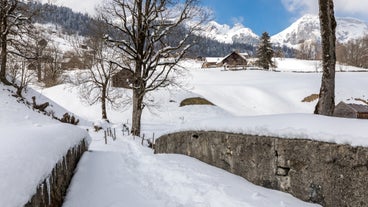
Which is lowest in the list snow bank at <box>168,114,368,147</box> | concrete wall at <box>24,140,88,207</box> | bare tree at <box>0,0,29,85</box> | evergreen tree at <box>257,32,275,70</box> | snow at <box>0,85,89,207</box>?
concrete wall at <box>24,140,88,207</box>

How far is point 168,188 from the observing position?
18.6 ft

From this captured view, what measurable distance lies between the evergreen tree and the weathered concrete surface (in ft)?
171

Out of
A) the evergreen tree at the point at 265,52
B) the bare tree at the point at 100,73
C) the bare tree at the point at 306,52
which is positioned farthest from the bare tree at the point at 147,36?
the bare tree at the point at 306,52

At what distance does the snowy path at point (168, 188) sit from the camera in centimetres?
468

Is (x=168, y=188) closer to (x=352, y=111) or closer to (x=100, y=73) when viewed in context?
(x=352, y=111)

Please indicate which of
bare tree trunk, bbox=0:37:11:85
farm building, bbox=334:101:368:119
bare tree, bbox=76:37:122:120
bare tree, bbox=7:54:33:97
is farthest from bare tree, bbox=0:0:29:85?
farm building, bbox=334:101:368:119

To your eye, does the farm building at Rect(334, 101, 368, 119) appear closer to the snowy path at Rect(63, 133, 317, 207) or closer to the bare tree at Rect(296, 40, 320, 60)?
the snowy path at Rect(63, 133, 317, 207)

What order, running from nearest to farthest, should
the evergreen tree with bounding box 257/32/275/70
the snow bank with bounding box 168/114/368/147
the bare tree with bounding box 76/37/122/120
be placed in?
the snow bank with bounding box 168/114/368/147, the bare tree with bounding box 76/37/122/120, the evergreen tree with bounding box 257/32/275/70

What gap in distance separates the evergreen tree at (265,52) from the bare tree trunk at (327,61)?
164 ft

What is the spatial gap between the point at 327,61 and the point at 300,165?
395 centimetres

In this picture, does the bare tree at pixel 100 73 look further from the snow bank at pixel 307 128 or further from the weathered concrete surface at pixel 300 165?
the snow bank at pixel 307 128

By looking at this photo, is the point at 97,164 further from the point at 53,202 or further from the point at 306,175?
the point at 306,175

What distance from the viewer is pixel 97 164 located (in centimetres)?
859

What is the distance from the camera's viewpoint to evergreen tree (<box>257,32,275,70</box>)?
55.8 m
